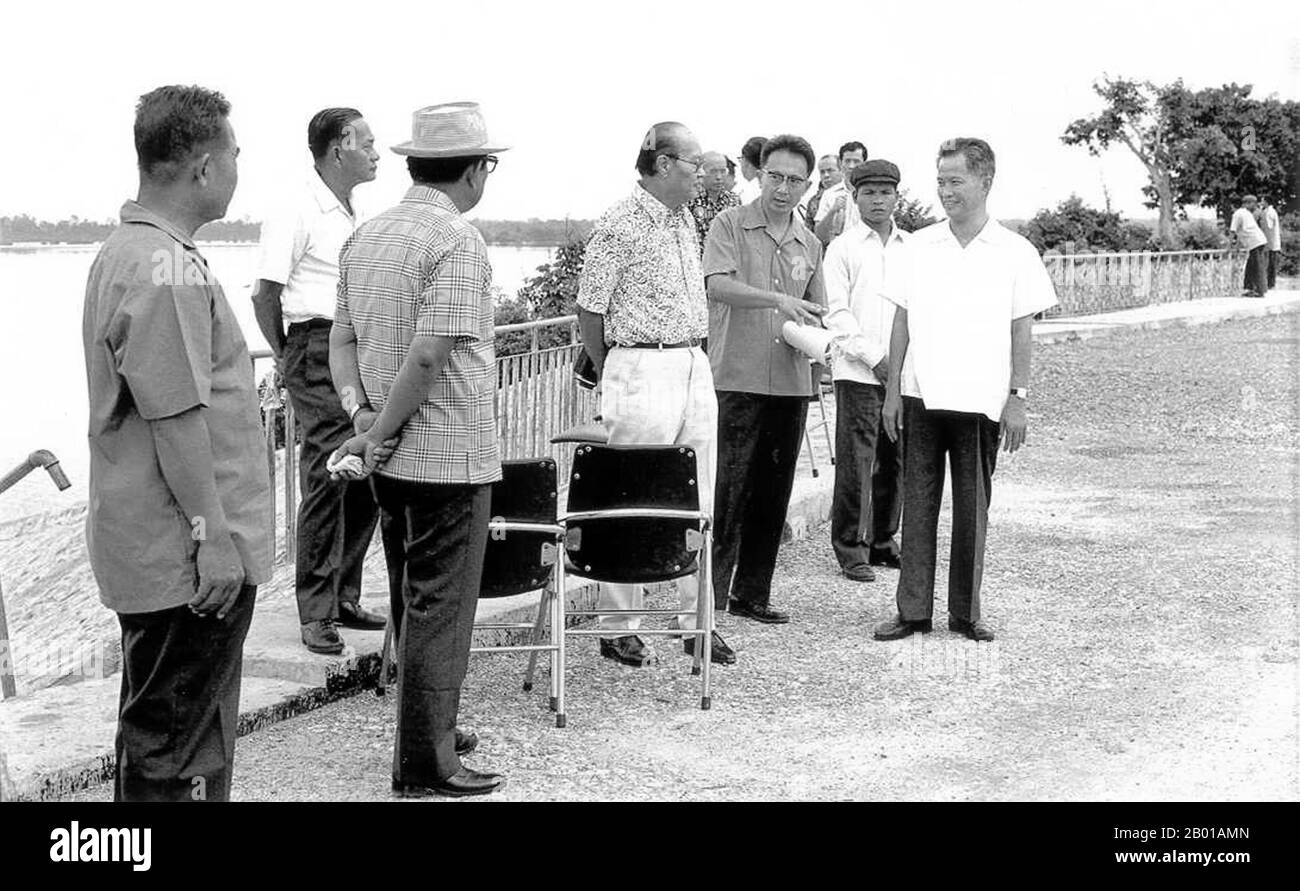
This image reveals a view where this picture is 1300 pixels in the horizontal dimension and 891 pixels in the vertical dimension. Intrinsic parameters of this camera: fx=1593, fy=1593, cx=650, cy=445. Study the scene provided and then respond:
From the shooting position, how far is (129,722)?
3738mm

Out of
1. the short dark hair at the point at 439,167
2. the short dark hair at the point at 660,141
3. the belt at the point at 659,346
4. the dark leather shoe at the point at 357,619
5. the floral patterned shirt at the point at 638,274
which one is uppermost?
the short dark hair at the point at 660,141

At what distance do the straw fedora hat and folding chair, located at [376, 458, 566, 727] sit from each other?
1.24 m

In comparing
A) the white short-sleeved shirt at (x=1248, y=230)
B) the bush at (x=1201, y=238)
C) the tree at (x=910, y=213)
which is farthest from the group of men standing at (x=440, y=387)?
the bush at (x=1201, y=238)

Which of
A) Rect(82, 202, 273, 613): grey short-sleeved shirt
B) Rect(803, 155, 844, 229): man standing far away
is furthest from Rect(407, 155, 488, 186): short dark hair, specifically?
Rect(803, 155, 844, 229): man standing far away

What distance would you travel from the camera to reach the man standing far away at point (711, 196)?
440 inches

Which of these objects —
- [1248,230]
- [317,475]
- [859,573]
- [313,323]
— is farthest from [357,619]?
[1248,230]

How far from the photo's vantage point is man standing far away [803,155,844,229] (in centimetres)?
1189

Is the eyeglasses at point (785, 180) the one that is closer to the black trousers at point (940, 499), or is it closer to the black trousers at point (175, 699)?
the black trousers at point (940, 499)

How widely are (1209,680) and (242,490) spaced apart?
3.89 metres

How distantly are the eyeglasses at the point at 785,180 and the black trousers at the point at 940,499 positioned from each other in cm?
105

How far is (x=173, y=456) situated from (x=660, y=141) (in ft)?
9.87

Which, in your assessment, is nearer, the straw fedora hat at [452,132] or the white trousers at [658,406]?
the straw fedora hat at [452,132]

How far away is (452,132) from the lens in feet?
15.2

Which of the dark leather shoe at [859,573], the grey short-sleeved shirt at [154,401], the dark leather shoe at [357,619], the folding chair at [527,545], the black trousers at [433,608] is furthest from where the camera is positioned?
the dark leather shoe at [859,573]
